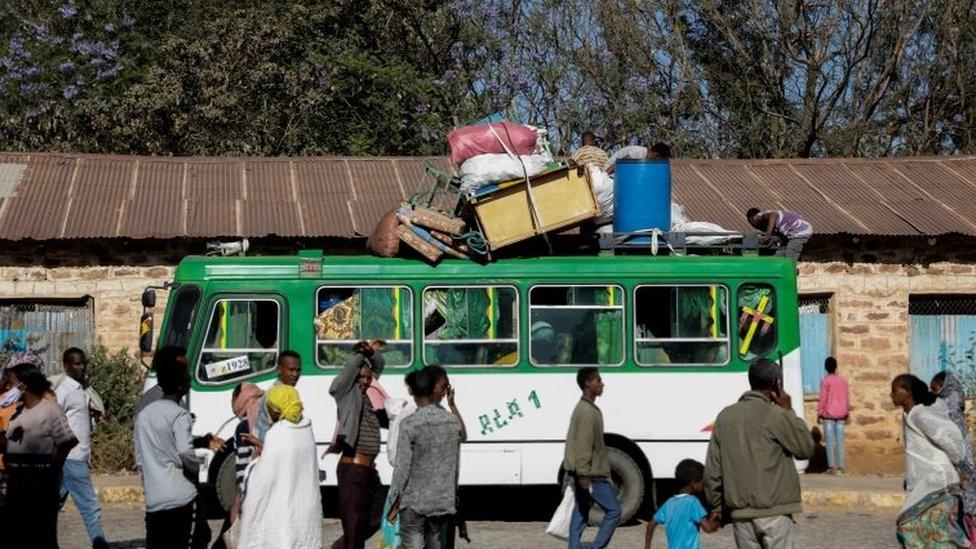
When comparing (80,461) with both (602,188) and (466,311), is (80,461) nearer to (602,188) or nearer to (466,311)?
(466,311)

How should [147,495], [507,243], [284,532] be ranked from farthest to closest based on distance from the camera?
[507,243] < [147,495] < [284,532]

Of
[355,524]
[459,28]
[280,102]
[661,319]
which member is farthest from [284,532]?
[459,28]

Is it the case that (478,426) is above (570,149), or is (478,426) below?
below

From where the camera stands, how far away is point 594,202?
1470 cm

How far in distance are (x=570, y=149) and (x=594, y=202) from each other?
17986 millimetres

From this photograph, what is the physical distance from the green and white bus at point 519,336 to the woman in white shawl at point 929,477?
205 inches

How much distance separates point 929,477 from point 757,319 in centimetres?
558

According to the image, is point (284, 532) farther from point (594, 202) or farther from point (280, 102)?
point (280, 102)

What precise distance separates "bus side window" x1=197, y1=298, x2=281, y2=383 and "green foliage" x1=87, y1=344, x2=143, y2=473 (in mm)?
3687

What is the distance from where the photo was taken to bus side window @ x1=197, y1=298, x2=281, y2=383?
14531mm

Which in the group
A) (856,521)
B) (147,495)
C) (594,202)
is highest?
(594,202)

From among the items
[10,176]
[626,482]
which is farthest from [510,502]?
[10,176]

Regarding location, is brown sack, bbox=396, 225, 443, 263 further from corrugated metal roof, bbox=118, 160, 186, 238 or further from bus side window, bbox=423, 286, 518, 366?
corrugated metal roof, bbox=118, 160, 186, 238

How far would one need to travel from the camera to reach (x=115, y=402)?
61.6 ft
